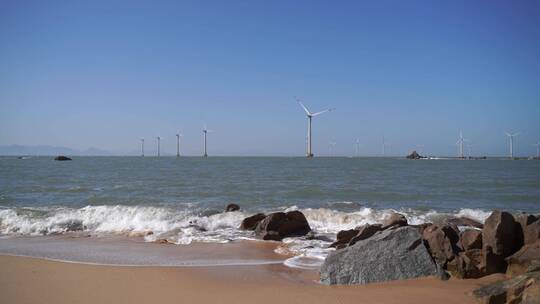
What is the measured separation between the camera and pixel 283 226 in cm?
1292

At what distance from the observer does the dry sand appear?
6762 mm

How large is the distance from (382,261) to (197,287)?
3.52m

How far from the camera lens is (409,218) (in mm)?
17234

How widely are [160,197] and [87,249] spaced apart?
14.1m

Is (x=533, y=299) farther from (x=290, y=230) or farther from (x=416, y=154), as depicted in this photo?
(x=416, y=154)

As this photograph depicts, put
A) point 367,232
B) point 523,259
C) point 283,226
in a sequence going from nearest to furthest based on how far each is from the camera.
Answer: point 523,259
point 367,232
point 283,226

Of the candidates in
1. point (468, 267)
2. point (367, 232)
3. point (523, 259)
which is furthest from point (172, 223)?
point (523, 259)

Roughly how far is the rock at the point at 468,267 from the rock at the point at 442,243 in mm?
195

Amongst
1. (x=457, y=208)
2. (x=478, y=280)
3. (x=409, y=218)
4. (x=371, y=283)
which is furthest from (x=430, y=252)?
(x=457, y=208)

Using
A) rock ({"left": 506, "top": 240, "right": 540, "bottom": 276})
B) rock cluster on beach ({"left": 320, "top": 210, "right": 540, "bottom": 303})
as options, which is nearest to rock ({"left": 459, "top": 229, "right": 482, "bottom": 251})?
rock cluster on beach ({"left": 320, "top": 210, "right": 540, "bottom": 303})

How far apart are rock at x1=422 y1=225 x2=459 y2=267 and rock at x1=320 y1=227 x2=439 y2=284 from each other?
0.32m

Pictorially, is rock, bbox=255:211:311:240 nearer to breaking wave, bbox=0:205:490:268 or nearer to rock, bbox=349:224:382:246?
breaking wave, bbox=0:205:490:268

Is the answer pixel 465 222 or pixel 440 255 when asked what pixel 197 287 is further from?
pixel 465 222

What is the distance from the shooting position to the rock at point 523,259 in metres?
7.36
